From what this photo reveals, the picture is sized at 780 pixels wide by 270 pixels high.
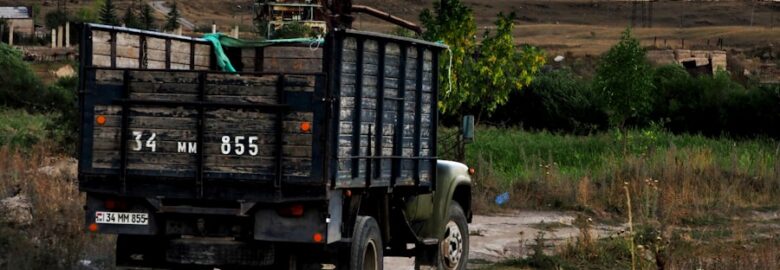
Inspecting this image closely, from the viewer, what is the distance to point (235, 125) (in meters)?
11.0

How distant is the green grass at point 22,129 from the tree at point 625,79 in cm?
1328

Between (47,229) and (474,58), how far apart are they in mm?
14661

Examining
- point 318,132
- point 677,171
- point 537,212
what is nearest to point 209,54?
point 318,132

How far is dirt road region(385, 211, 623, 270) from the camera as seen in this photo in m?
16.6

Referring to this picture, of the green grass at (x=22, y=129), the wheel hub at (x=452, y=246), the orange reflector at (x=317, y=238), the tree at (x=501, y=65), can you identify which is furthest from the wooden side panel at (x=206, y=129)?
the tree at (x=501, y=65)

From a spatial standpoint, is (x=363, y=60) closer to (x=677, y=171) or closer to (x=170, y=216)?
(x=170, y=216)

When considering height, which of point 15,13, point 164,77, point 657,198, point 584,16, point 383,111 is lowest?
point 657,198

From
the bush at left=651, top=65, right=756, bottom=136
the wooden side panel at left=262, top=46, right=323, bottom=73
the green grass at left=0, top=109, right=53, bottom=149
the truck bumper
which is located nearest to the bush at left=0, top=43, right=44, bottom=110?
the green grass at left=0, top=109, right=53, bottom=149

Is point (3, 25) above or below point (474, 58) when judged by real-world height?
above

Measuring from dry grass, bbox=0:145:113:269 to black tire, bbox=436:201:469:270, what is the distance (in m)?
3.29

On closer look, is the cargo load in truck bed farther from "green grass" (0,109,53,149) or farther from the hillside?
the hillside

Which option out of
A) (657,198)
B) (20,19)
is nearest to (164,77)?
(657,198)

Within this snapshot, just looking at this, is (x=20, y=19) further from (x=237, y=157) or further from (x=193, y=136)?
(x=237, y=157)

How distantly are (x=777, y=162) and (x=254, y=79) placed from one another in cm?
1843
